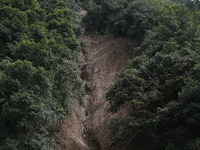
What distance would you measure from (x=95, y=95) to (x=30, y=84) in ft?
54.2

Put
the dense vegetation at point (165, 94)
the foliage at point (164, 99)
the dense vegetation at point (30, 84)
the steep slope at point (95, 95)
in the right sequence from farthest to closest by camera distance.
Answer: the steep slope at point (95, 95) < the dense vegetation at point (165, 94) < the foliage at point (164, 99) < the dense vegetation at point (30, 84)

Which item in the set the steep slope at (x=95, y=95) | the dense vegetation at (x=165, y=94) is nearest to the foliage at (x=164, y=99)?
the dense vegetation at (x=165, y=94)

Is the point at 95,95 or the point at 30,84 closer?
the point at 30,84

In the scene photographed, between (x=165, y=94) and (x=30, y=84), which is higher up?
(x=30, y=84)

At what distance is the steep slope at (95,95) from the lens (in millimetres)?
21688

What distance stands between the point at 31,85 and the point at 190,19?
25043 millimetres

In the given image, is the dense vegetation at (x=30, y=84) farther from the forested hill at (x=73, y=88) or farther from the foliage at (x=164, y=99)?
the foliage at (x=164, y=99)

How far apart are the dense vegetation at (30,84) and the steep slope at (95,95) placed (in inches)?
120

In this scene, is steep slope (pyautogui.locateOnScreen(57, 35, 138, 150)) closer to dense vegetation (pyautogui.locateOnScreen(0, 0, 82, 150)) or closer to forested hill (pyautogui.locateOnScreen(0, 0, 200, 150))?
forested hill (pyautogui.locateOnScreen(0, 0, 200, 150))

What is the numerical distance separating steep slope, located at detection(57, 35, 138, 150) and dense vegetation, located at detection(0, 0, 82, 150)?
9.96ft

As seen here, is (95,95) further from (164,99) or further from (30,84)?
(30,84)

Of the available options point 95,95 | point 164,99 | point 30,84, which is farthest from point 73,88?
point 95,95

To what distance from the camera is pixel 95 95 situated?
97.6 feet

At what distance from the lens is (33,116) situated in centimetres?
1241
